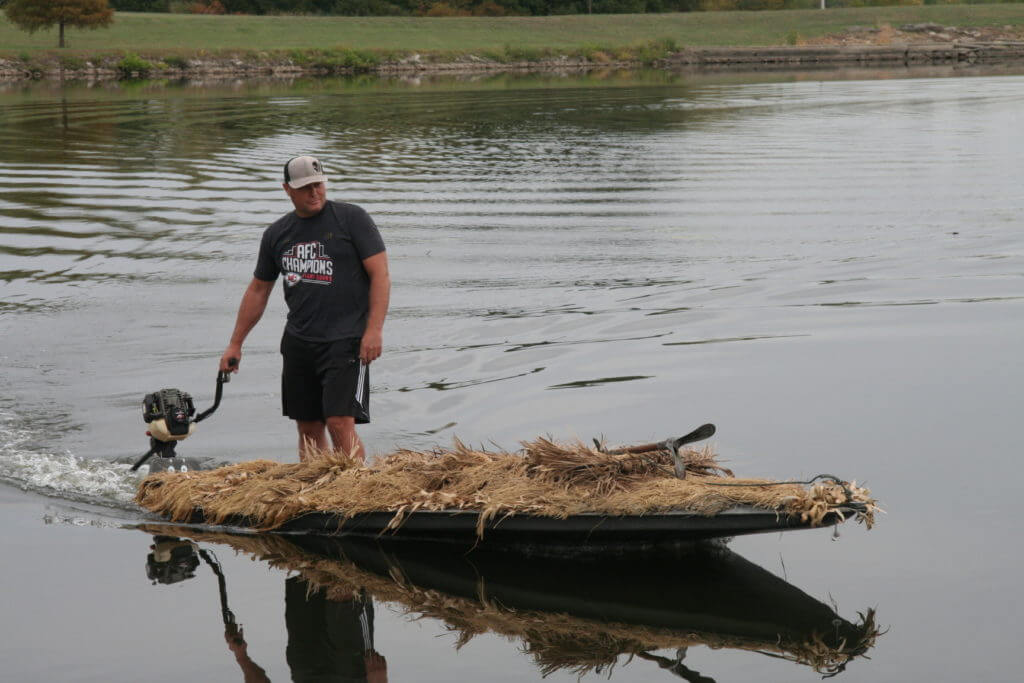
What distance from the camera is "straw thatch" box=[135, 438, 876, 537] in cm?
698

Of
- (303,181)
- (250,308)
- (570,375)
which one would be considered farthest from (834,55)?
(303,181)

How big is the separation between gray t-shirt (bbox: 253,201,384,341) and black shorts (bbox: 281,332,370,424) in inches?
3.2

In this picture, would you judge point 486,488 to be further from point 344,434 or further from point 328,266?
point 328,266

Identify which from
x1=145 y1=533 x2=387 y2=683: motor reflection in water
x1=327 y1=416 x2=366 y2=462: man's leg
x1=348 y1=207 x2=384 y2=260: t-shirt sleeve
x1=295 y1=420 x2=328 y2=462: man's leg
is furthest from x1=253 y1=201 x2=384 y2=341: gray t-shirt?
x1=145 y1=533 x2=387 y2=683: motor reflection in water

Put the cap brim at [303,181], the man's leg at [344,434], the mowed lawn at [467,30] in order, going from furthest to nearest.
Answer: the mowed lawn at [467,30] → the man's leg at [344,434] → the cap brim at [303,181]

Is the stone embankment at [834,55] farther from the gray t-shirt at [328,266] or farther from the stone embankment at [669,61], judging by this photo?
the gray t-shirt at [328,266]

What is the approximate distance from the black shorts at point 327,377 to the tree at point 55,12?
221 ft

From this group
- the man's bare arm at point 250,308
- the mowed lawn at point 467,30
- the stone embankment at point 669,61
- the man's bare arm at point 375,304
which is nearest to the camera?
the man's bare arm at point 375,304

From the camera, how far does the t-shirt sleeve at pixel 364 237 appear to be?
320 inches

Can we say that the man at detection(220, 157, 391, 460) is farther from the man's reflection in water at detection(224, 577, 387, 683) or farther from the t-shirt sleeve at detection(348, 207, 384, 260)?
the man's reflection in water at detection(224, 577, 387, 683)

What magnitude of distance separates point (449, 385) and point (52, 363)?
404 cm

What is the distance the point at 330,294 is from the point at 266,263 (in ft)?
1.81

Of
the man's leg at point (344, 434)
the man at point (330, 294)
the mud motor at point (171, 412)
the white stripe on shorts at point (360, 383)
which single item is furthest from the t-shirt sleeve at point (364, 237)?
the mud motor at point (171, 412)

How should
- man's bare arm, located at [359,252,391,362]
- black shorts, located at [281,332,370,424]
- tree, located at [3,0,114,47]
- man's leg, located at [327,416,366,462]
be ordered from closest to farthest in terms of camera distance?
man's bare arm, located at [359,252,391,362] < black shorts, located at [281,332,370,424] < man's leg, located at [327,416,366,462] < tree, located at [3,0,114,47]
